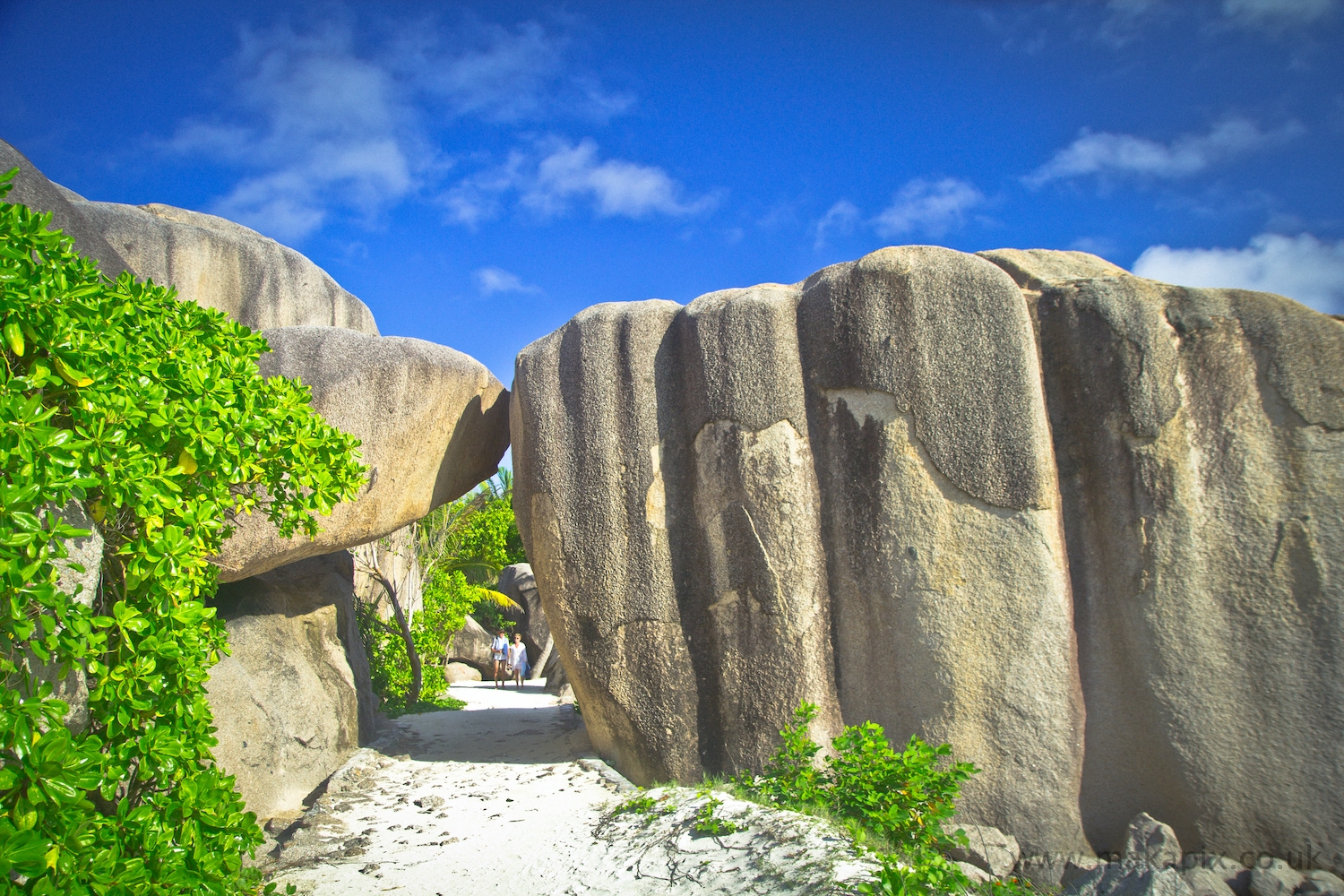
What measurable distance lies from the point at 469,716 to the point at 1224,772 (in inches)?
264

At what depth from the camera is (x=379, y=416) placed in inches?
244

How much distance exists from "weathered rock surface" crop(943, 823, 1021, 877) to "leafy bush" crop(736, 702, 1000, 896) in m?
0.15

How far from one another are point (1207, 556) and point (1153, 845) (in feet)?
5.33

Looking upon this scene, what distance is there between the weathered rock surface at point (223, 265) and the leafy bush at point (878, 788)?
16.4 ft

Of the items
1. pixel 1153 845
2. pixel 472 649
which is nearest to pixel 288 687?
pixel 1153 845

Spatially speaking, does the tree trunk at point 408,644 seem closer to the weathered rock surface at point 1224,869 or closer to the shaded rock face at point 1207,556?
the shaded rock face at point 1207,556

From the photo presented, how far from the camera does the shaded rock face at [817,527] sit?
188 inches

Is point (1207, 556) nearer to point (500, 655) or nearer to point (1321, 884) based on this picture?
point (1321, 884)

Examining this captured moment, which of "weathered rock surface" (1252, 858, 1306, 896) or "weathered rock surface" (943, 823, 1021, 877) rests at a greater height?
"weathered rock surface" (943, 823, 1021, 877)

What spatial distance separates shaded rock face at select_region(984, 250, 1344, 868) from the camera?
14.1 feet

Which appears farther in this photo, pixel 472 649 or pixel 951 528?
pixel 472 649

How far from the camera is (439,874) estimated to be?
415cm

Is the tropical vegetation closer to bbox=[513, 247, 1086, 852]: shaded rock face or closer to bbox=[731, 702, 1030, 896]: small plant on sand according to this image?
bbox=[513, 247, 1086, 852]: shaded rock face

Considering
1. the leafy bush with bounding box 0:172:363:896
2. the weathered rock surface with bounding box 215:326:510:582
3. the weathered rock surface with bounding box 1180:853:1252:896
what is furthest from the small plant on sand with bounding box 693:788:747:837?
the weathered rock surface with bounding box 215:326:510:582
